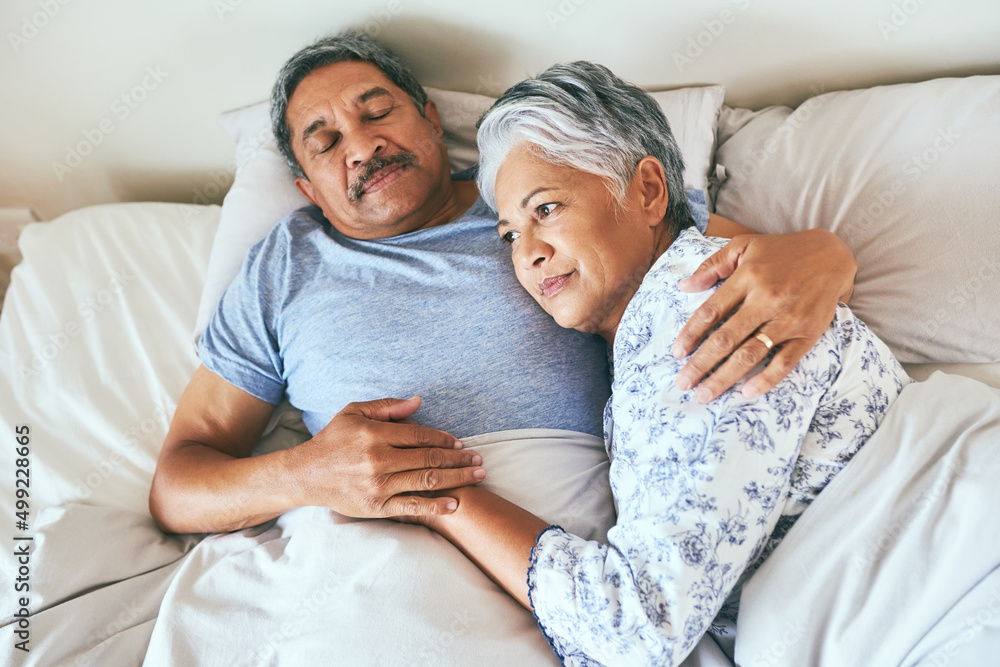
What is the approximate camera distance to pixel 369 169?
1498 mm

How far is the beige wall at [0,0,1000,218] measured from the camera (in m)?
1.55

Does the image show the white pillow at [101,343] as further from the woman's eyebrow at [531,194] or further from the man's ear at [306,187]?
the woman's eyebrow at [531,194]

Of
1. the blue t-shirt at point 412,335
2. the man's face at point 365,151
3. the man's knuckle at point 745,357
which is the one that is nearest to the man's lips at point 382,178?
the man's face at point 365,151

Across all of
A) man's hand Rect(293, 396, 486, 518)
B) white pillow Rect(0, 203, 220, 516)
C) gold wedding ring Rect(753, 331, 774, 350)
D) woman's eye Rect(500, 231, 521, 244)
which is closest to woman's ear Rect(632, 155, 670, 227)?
woman's eye Rect(500, 231, 521, 244)

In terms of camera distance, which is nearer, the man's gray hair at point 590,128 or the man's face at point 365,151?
the man's gray hair at point 590,128

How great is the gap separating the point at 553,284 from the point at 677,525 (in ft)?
1.66

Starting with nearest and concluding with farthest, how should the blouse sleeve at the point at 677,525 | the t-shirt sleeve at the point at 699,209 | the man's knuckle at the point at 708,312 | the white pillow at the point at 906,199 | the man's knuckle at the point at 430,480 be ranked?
the blouse sleeve at the point at 677,525 → the man's knuckle at the point at 708,312 → the man's knuckle at the point at 430,480 → the white pillow at the point at 906,199 → the t-shirt sleeve at the point at 699,209

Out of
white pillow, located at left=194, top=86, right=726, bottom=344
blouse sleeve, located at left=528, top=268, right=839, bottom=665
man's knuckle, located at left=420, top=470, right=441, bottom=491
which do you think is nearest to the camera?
blouse sleeve, located at left=528, top=268, right=839, bottom=665

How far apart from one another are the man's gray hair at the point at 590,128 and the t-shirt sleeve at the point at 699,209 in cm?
6

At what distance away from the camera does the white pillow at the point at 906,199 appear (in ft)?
4.18

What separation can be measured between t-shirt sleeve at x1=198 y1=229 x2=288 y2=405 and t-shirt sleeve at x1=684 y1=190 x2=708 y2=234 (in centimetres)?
94

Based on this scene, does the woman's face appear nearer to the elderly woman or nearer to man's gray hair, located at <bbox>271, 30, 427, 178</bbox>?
the elderly woman

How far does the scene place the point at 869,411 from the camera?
1023mm

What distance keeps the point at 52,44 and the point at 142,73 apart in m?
0.23
